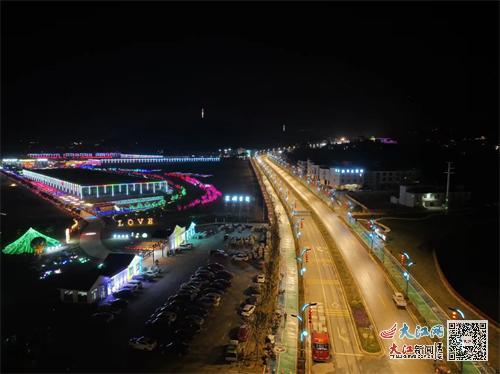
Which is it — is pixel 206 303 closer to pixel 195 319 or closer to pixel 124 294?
pixel 195 319

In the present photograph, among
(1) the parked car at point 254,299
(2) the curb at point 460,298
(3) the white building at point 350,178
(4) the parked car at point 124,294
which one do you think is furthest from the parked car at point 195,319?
(3) the white building at point 350,178

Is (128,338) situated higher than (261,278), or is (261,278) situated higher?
(261,278)

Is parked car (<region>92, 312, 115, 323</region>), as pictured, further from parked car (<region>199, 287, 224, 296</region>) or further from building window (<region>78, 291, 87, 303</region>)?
parked car (<region>199, 287, 224, 296</region>)

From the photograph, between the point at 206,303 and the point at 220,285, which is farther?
the point at 220,285

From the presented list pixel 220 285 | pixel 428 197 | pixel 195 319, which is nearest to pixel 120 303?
pixel 195 319

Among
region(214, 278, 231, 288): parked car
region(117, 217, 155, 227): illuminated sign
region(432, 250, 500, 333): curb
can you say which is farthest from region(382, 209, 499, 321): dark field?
region(117, 217, 155, 227): illuminated sign

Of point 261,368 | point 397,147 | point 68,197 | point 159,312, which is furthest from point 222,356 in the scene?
point 397,147
